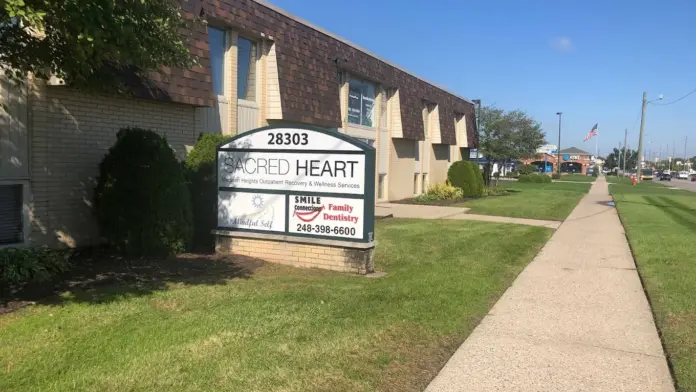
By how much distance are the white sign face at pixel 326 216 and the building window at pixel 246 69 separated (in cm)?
535

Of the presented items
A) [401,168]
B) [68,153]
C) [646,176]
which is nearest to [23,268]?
[68,153]

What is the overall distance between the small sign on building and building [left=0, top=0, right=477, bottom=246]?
5.42ft

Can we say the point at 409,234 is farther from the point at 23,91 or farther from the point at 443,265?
the point at 23,91

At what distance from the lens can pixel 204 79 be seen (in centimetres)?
1061

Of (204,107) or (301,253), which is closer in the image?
(301,253)

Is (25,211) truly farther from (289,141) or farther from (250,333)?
(250,333)

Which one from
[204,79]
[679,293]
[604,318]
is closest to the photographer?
[604,318]

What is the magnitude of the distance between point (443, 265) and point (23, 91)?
6721mm

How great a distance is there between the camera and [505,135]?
36.8 metres

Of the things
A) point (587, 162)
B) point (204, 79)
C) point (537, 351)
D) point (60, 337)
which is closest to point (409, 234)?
point (204, 79)

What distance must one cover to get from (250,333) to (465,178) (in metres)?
23.3

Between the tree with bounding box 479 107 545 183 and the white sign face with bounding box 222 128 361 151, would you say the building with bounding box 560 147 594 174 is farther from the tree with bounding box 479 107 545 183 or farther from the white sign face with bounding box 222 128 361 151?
the white sign face with bounding box 222 128 361 151

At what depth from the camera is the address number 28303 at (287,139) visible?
8.41 meters

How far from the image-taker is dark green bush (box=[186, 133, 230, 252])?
9.75m
